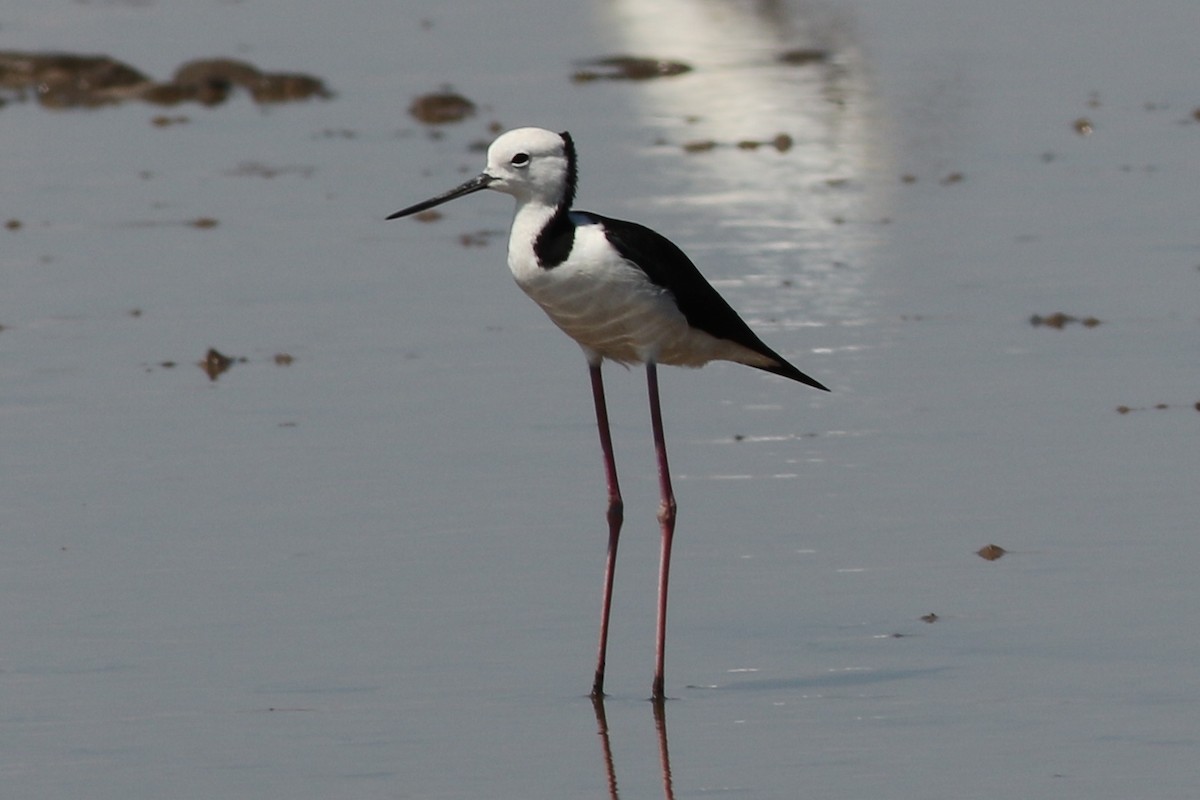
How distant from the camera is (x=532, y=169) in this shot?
19.9 feet

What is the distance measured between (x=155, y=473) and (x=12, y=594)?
135 centimetres

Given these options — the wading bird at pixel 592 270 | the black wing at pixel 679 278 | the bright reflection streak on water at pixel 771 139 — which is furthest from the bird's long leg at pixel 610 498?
the bright reflection streak on water at pixel 771 139

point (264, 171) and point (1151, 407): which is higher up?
point (264, 171)

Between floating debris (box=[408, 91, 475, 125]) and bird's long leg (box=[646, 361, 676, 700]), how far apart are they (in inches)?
409

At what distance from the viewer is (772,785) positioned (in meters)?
5.26

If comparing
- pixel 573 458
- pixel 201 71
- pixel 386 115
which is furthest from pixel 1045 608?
pixel 201 71

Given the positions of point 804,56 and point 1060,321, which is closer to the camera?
point 1060,321

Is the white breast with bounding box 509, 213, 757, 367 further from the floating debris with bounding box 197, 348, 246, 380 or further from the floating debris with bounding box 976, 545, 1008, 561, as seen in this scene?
the floating debris with bounding box 197, 348, 246, 380

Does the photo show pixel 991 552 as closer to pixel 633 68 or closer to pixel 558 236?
pixel 558 236

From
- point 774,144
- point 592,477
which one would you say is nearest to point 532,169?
point 592,477

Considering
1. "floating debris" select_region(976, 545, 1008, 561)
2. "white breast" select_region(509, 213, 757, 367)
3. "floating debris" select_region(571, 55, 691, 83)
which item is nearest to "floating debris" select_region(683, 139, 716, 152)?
"floating debris" select_region(571, 55, 691, 83)

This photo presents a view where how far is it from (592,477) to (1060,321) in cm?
283

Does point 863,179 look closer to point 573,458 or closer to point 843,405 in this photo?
point 843,405

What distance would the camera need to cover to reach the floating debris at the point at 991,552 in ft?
22.6
